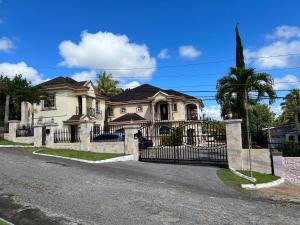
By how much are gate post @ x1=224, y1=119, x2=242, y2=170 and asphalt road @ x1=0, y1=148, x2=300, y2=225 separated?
3334 mm

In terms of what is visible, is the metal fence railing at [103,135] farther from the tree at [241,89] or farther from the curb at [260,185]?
the curb at [260,185]

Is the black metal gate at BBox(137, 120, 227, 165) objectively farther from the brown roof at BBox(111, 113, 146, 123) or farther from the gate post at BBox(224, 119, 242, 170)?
the brown roof at BBox(111, 113, 146, 123)

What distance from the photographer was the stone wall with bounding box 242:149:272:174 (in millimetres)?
16516

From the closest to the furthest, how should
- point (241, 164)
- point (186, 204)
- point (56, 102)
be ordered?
1. point (186, 204)
2. point (241, 164)
3. point (56, 102)

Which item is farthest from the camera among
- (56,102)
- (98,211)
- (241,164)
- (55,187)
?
(56,102)

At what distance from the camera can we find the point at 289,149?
16906mm

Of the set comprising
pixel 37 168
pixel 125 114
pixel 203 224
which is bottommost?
pixel 203 224

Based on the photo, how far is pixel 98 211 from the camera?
26.6 ft

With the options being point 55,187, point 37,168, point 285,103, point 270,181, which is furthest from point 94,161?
point 285,103

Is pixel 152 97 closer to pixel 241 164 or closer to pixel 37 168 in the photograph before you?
pixel 241 164

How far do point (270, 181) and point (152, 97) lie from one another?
Answer: 98.3 ft

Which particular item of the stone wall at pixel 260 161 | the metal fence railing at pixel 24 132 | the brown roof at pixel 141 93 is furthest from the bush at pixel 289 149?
the brown roof at pixel 141 93

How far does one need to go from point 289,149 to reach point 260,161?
178 cm

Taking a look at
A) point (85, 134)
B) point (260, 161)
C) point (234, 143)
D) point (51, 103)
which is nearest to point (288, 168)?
point (260, 161)
